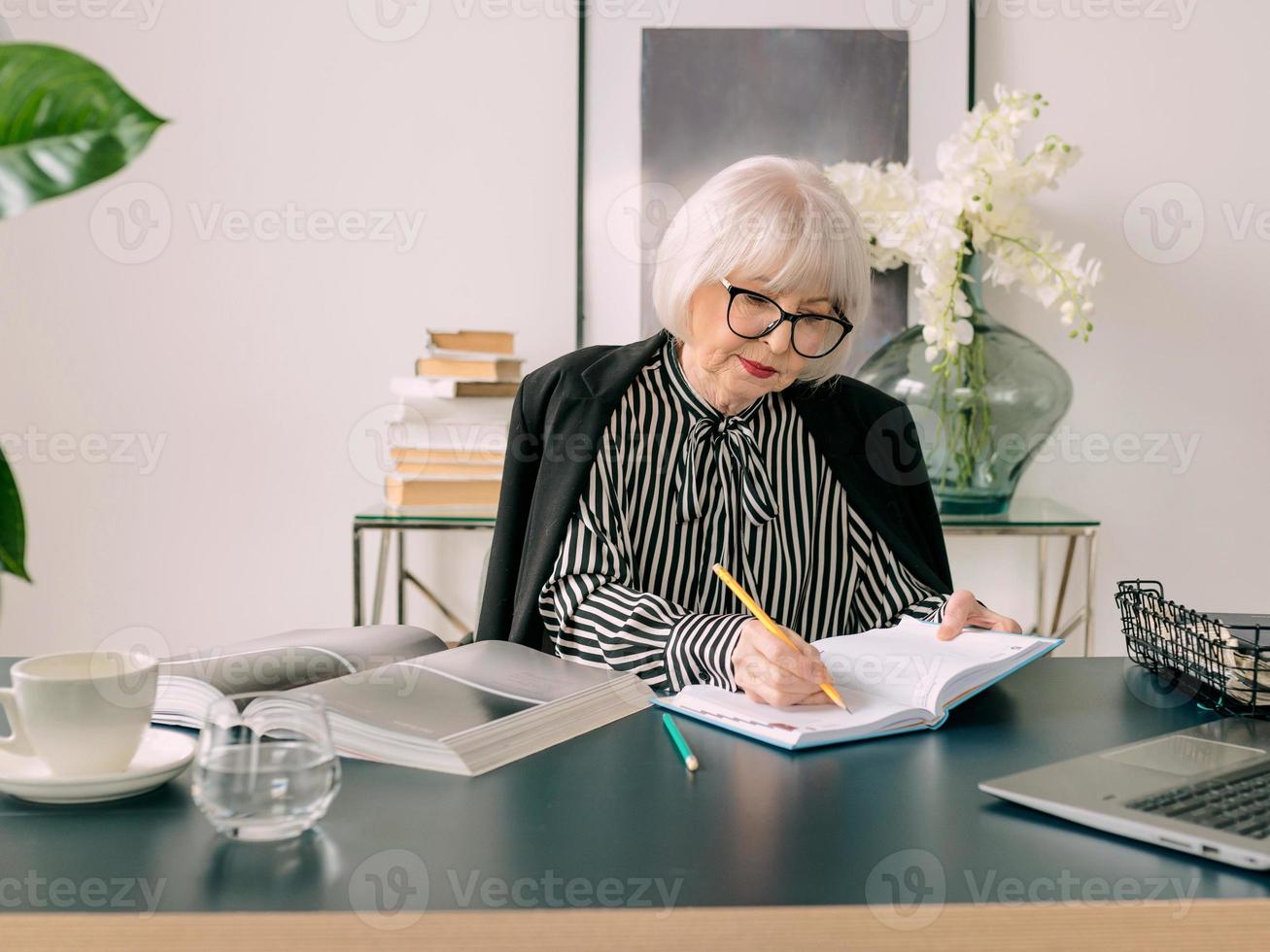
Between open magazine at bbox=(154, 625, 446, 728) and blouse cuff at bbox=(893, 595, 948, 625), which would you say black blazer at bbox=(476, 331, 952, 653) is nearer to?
blouse cuff at bbox=(893, 595, 948, 625)

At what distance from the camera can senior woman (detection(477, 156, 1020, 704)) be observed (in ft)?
5.32

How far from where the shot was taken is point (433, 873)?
75 cm

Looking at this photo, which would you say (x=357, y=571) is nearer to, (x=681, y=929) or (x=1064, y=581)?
(x=1064, y=581)

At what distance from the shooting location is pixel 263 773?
0.79 m

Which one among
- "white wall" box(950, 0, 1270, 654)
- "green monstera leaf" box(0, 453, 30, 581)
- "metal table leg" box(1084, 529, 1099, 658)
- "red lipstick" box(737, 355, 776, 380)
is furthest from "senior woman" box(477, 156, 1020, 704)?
"white wall" box(950, 0, 1270, 654)

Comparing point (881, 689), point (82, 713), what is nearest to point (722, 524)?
point (881, 689)

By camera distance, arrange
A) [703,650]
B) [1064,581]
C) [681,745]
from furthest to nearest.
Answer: [1064,581], [703,650], [681,745]

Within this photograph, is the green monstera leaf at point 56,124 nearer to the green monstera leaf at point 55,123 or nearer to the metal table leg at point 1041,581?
the green monstera leaf at point 55,123

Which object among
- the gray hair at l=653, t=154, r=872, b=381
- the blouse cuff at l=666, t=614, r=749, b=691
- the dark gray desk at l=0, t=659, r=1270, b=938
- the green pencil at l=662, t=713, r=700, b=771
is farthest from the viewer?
the gray hair at l=653, t=154, r=872, b=381

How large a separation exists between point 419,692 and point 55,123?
0.63 metres

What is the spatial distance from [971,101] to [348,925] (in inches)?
99.9

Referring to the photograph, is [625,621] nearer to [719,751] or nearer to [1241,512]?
[719,751]

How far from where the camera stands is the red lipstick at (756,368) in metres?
1.67

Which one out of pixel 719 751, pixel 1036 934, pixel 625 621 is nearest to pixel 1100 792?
pixel 1036 934
